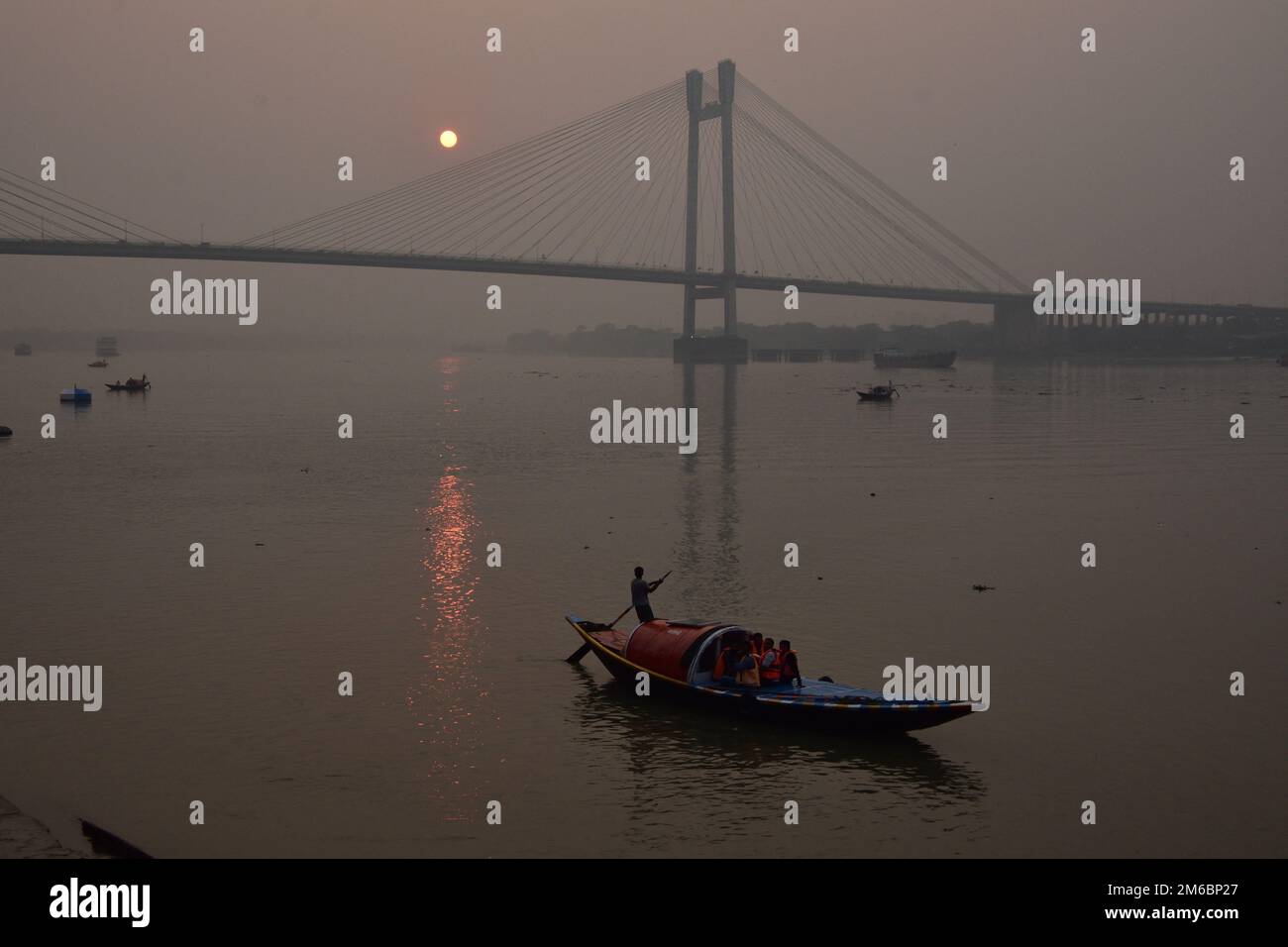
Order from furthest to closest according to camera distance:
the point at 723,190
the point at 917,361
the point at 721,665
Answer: the point at 917,361 → the point at 723,190 → the point at 721,665

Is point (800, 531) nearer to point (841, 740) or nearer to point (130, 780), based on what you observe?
point (841, 740)

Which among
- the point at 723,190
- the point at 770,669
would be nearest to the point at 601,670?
the point at 770,669

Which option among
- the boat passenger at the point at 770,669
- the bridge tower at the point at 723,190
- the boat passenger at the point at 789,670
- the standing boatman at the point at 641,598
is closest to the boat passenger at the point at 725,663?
the boat passenger at the point at 770,669

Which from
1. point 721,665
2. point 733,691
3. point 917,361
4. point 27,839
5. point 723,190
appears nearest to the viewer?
point 27,839

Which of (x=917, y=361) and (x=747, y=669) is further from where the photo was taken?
(x=917, y=361)

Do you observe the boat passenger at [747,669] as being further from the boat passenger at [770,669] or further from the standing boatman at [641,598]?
the standing boatman at [641,598]

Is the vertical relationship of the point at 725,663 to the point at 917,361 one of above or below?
below

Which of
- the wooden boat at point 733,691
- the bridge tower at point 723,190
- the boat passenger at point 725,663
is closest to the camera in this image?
the wooden boat at point 733,691

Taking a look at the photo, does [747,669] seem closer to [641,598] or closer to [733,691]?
[733,691]

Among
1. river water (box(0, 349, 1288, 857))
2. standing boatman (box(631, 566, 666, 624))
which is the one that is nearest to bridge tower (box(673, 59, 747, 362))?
river water (box(0, 349, 1288, 857))
